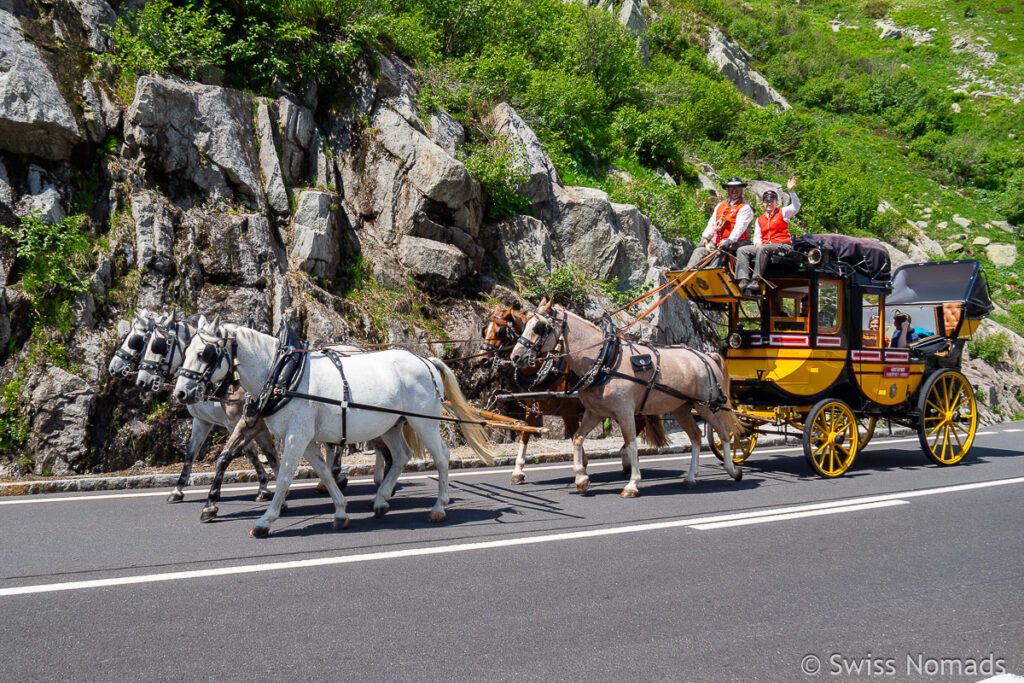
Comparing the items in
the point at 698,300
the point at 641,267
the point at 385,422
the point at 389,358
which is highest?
the point at 641,267

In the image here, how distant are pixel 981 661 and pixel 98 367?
1091cm

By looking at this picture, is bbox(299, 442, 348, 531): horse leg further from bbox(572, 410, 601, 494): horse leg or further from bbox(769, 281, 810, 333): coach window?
bbox(769, 281, 810, 333): coach window

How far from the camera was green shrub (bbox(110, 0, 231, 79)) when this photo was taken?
12.5 m

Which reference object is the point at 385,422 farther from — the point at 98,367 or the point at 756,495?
the point at 98,367

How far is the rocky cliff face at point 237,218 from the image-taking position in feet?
32.9

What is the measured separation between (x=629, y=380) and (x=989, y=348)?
18.2 meters

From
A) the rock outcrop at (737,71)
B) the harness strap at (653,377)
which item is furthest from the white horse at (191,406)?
the rock outcrop at (737,71)

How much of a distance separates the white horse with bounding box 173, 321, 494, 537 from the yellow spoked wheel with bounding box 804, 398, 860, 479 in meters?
5.35

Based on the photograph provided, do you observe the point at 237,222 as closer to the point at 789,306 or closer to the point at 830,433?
the point at 789,306

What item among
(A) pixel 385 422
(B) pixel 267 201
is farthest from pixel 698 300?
(B) pixel 267 201

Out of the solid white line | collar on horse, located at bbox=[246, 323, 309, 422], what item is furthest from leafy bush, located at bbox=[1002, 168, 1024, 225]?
collar on horse, located at bbox=[246, 323, 309, 422]

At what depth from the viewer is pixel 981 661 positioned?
12.0 ft

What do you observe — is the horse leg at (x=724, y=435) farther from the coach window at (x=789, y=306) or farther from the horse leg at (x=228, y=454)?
the horse leg at (x=228, y=454)

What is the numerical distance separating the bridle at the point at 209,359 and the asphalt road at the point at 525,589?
1483 mm
